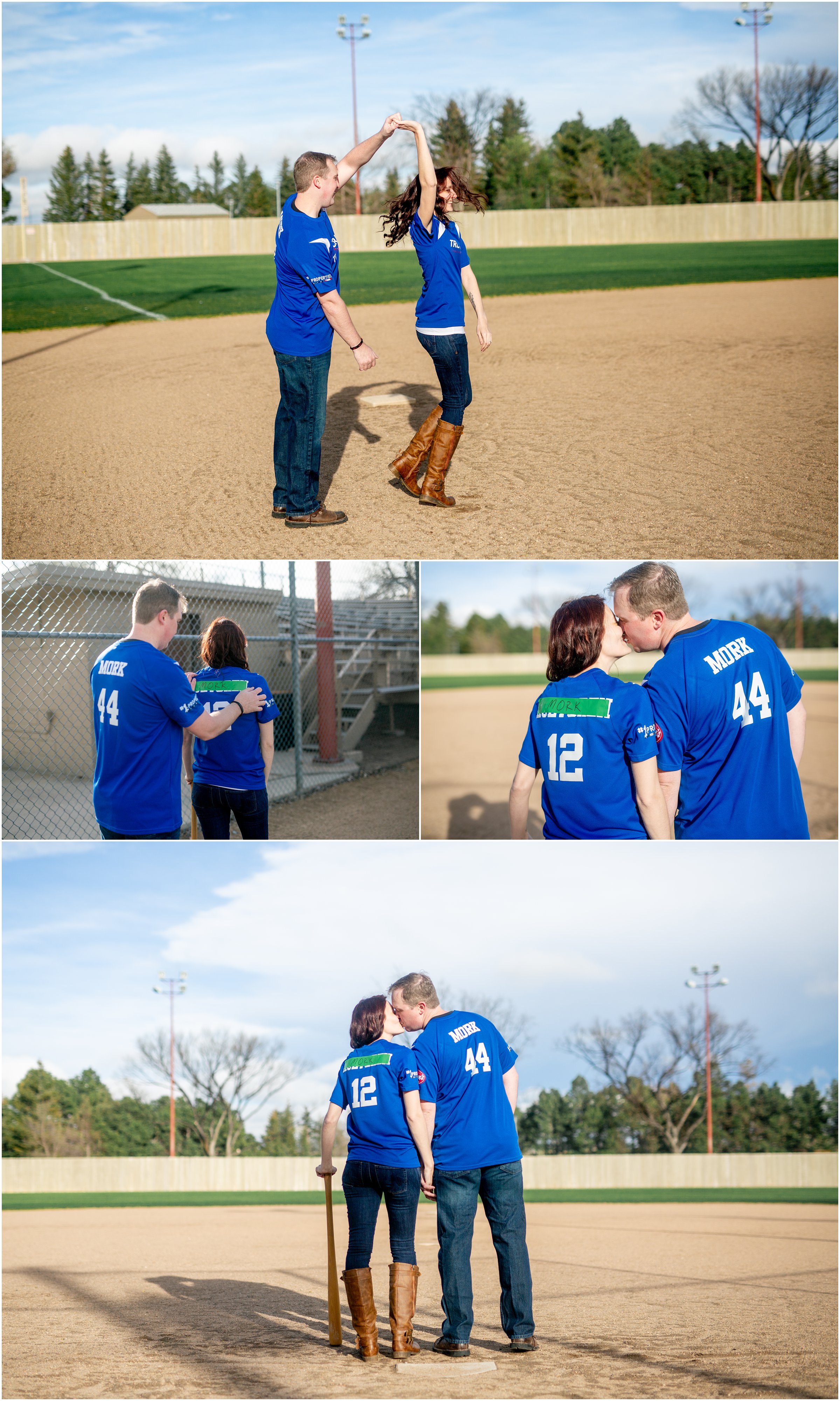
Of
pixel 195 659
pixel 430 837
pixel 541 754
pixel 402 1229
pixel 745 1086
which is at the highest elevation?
pixel 195 659

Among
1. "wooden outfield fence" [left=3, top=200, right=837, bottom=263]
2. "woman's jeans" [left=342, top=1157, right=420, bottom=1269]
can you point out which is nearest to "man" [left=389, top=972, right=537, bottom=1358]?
"woman's jeans" [left=342, top=1157, right=420, bottom=1269]

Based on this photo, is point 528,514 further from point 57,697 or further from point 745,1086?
point 745,1086

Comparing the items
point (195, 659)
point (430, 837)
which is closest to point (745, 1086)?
point (430, 837)

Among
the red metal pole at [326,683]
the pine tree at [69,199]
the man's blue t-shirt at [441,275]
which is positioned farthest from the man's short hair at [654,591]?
the pine tree at [69,199]

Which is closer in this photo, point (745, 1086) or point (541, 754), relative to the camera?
point (541, 754)

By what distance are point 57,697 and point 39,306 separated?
14828 mm

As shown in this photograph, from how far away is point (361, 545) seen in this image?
4.91 meters

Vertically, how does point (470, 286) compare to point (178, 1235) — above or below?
above

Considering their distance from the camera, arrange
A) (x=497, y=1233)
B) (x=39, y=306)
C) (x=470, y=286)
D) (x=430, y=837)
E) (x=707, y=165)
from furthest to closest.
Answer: (x=707, y=165), (x=39, y=306), (x=430, y=837), (x=470, y=286), (x=497, y=1233)

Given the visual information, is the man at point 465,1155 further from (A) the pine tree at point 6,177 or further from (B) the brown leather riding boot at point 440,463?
(A) the pine tree at point 6,177

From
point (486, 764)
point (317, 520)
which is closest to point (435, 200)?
point (317, 520)

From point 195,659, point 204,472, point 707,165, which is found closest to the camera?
point 204,472

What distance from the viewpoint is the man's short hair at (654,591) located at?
119 inches

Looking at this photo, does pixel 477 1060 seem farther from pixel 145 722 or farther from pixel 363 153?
pixel 363 153
